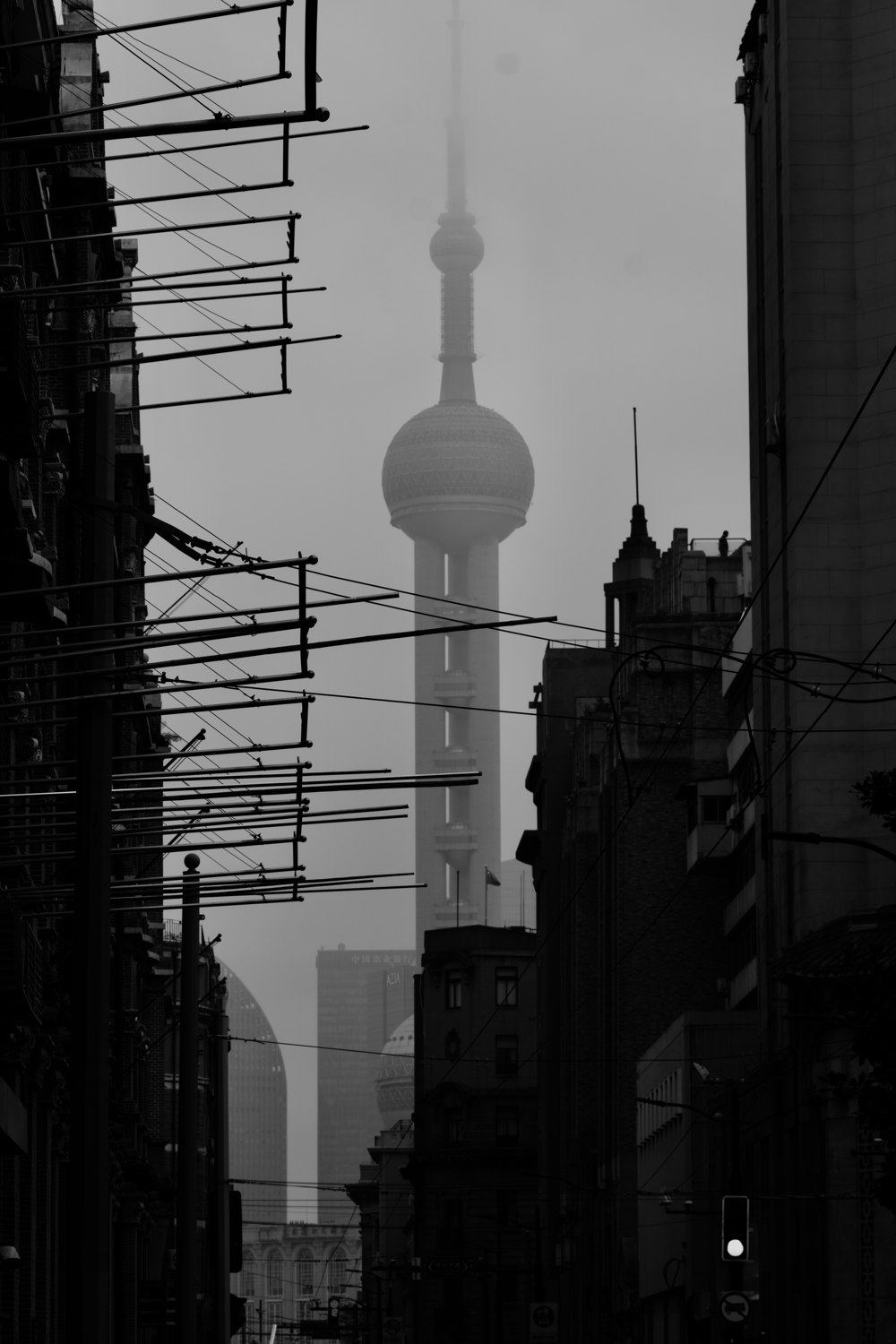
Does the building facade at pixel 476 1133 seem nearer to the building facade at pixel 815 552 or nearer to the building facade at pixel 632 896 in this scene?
the building facade at pixel 632 896

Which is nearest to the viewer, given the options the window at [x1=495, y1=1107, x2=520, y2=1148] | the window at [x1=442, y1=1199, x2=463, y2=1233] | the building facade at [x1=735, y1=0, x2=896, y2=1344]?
the building facade at [x1=735, y1=0, x2=896, y2=1344]

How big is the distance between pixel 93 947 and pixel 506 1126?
13498 centimetres

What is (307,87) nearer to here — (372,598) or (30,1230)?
(372,598)

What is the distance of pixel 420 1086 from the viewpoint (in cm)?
17388

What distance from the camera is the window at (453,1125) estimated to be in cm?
15775

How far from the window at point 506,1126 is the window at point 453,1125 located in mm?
2273

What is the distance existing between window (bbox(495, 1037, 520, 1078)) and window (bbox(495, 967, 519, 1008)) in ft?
7.21

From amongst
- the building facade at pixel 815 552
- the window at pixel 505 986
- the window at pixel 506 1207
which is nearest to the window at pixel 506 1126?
the window at pixel 506 1207

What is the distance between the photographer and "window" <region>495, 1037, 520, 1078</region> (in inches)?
6329

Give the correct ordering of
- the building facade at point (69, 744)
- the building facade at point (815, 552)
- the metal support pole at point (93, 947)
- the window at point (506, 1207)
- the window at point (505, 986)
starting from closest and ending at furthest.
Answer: the metal support pole at point (93, 947)
the building facade at point (69, 744)
the building facade at point (815, 552)
the window at point (506, 1207)
the window at point (505, 986)

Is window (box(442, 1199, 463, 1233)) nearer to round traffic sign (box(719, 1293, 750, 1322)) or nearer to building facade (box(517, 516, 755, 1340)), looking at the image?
building facade (box(517, 516, 755, 1340))

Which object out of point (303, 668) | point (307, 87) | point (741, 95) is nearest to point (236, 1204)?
point (741, 95)

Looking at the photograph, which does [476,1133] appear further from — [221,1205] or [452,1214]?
[221,1205]

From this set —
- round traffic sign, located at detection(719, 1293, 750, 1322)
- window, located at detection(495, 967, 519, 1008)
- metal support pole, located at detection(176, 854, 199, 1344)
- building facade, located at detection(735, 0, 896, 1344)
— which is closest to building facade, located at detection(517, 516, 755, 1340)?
building facade, located at detection(735, 0, 896, 1344)
